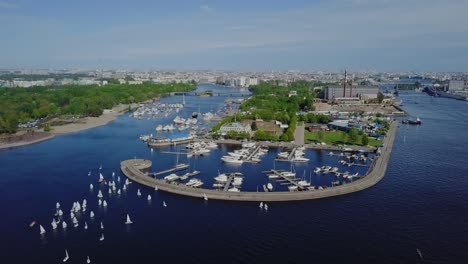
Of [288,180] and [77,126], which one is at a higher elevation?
[77,126]

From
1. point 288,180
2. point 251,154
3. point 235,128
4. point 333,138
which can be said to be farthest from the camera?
point 235,128

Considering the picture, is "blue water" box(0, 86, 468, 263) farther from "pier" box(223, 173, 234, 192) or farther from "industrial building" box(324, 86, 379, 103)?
"industrial building" box(324, 86, 379, 103)

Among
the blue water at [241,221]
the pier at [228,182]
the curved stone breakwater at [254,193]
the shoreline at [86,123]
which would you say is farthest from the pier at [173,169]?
the shoreline at [86,123]

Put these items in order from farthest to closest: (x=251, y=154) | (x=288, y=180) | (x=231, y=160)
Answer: (x=251, y=154) < (x=231, y=160) < (x=288, y=180)

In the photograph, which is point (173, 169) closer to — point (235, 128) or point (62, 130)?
point (235, 128)

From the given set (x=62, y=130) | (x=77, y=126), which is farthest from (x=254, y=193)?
(x=77, y=126)
